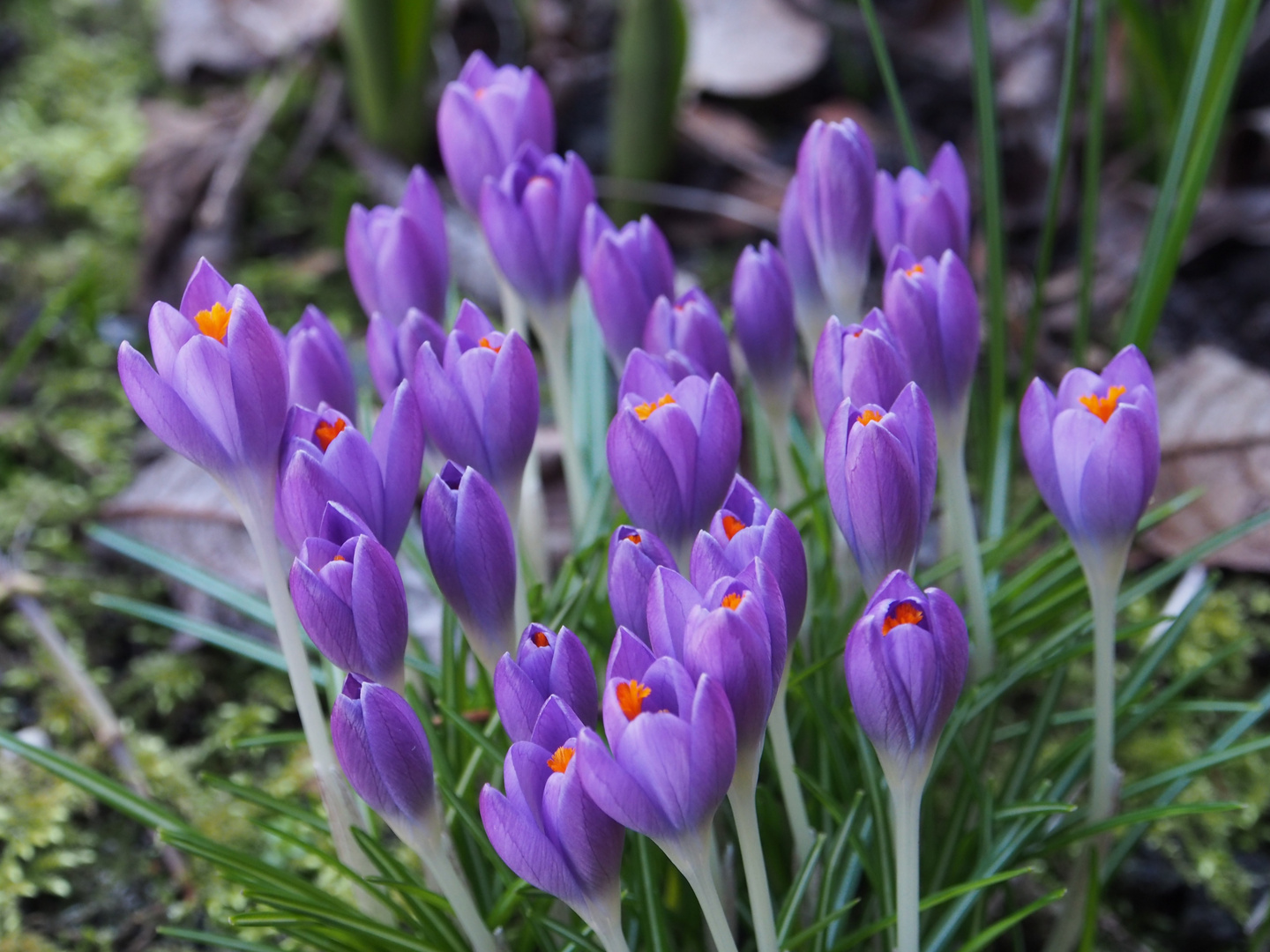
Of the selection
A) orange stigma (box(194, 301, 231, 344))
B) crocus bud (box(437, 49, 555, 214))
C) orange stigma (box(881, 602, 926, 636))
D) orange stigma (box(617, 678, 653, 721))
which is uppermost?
crocus bud (box(437, 49, 555, 214))

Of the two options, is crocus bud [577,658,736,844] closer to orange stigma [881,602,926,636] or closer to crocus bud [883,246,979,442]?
orange stigma [881,602,926,636]

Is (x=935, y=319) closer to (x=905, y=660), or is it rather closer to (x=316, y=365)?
(x=905, y=660)

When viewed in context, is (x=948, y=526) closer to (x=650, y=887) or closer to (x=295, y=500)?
(x=650, y=887)

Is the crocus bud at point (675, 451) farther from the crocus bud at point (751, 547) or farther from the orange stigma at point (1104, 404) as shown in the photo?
the orange stigma at point (1104, 404)

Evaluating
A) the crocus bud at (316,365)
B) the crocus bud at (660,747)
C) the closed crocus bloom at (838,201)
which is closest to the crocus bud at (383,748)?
the crocus bud at (660,747)

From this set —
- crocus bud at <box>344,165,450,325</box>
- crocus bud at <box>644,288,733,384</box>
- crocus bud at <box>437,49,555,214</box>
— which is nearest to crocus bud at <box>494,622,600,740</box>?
crocus bud at <box>644,288,733,384</box>
